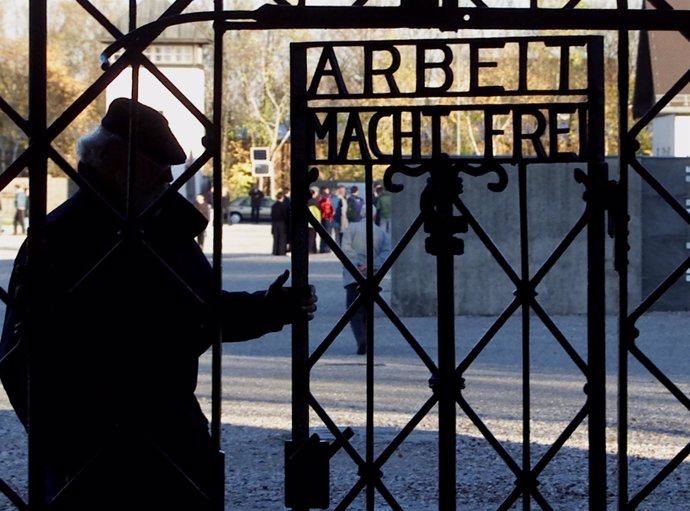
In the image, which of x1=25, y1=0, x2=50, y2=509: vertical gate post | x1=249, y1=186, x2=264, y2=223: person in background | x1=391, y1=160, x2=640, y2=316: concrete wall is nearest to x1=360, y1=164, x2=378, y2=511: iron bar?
x1=25, y1=0, x2=50, y2=509: vertical gate post

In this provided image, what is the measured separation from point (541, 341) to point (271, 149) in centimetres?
5521

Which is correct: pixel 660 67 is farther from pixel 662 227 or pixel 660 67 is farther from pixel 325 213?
pixel 662 227

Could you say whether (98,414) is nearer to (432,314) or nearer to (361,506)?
(361,506)

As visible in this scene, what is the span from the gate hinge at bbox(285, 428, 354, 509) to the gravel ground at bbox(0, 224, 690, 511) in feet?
10.3

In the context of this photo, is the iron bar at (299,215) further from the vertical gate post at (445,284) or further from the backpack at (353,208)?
the backpack at (353,208)

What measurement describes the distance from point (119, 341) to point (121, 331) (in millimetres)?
36

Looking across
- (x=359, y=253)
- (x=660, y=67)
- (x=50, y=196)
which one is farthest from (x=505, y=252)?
(x=50, y=196)

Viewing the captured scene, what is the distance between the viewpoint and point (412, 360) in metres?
14.1

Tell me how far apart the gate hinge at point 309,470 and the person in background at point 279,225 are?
28721 mm

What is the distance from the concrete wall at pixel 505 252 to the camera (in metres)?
17.9

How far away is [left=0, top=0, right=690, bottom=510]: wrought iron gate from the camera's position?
13.2 ft

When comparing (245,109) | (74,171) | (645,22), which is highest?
(245,109)

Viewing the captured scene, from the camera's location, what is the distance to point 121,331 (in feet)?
13.5

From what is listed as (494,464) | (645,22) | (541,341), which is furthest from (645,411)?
(645,22)
